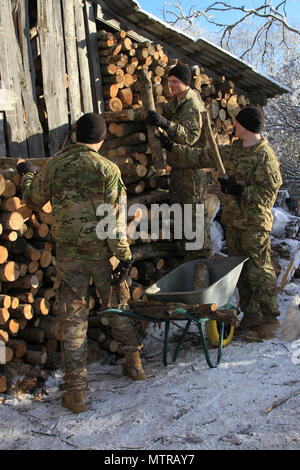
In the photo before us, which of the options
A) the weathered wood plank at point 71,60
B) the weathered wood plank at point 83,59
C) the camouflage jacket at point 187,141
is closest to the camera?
the camouflage jacket at point 187,141

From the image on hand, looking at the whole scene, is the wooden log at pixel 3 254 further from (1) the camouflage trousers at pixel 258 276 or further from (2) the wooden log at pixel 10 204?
(1) the camouflage trousers at pixel 258 276

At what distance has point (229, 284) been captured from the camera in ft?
14.7

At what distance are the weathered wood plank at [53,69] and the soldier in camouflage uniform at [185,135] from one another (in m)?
1.44

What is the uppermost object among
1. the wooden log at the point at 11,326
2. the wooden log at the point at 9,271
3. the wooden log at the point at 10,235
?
the wooden log at the point at 10,235

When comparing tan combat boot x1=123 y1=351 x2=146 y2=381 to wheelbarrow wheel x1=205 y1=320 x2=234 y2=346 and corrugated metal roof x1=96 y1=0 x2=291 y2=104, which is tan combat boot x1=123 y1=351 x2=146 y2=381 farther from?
corrugated metal roof x1=96 y1=0 x2=291 y2=104

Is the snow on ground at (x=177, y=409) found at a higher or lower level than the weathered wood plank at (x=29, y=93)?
lower

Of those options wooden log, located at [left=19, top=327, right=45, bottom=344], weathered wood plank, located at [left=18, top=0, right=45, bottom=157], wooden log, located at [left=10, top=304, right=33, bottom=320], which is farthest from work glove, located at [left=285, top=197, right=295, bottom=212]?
wooden log, located at [left=10, top=304, right=33, bottom=320]

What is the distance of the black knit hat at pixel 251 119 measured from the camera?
4984mm

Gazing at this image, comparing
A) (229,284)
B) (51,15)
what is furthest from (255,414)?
(51,15)

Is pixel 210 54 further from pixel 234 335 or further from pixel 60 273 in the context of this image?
pixel 60 273

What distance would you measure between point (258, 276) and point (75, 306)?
230cm

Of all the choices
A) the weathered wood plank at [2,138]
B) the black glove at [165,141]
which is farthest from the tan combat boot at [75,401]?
the weathered wood plank at [2,138]

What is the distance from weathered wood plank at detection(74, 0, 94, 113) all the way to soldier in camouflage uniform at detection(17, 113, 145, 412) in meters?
2.94

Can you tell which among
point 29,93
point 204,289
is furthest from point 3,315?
point 29,93
